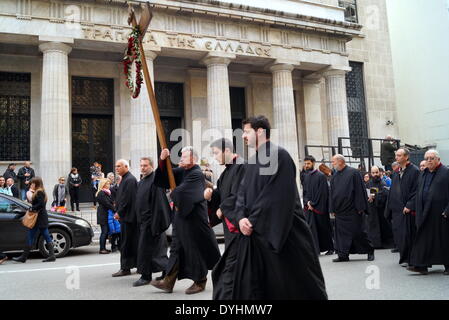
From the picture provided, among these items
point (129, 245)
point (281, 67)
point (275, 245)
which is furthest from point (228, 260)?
point (281, 67)

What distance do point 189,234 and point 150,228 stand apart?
3.06 feet

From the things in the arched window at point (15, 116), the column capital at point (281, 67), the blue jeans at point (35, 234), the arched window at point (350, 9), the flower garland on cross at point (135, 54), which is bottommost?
the blue jeans at point (35, 234)

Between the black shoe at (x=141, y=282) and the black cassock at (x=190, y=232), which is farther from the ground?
the black cassock at (x=190, y=232)

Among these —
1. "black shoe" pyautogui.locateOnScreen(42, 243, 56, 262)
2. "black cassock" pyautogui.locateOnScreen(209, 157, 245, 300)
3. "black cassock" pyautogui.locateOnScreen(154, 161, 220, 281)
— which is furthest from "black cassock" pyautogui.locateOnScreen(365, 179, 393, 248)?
"black shoe" pyautogui.locateOnScreen(42, 243, 56, 262)

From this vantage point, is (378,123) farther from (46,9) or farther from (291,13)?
(46,9)

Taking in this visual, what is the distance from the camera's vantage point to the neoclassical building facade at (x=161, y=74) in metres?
16.9

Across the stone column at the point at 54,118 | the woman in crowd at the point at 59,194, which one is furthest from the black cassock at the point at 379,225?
the stone column at the point at 54,118

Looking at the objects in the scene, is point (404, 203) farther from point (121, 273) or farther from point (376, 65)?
point (376, 65)

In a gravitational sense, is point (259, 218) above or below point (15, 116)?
below

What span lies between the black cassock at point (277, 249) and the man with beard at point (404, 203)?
4655 mm

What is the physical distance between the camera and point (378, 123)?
2750 cm

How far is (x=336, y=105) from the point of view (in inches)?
909

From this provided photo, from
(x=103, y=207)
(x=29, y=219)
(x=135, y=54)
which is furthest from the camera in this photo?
(x=103, y=207)

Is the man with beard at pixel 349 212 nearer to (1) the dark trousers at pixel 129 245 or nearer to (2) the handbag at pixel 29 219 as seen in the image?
(1) the dark trousers at pixel 129 245
